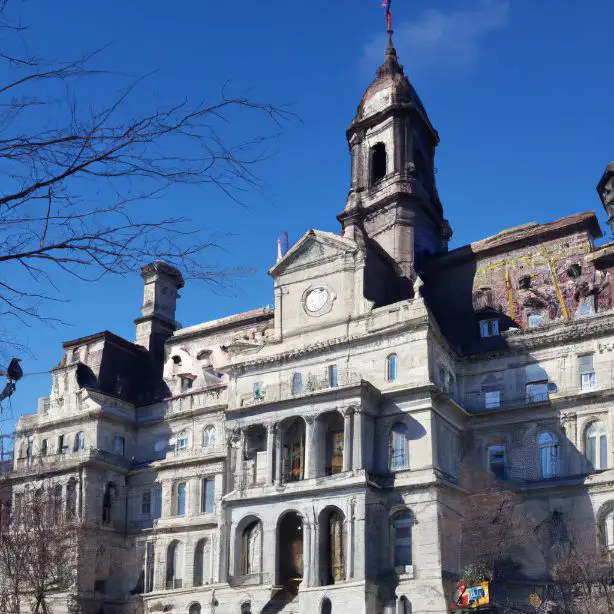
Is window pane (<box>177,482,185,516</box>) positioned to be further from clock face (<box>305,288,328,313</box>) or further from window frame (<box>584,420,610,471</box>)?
window frame (<box>584,420,610,471</box>)

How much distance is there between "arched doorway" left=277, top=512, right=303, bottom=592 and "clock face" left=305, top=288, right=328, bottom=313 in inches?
466

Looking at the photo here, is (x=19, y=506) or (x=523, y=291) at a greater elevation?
(x=523, y=291)

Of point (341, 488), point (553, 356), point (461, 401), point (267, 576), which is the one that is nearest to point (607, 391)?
point (553, 356)

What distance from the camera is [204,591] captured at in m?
54.2

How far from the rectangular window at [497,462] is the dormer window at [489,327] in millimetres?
6526

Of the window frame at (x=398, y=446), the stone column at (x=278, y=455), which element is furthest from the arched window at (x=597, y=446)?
the stone column at (x=278, y=455)

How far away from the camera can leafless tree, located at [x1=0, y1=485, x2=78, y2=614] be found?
46.9 metres

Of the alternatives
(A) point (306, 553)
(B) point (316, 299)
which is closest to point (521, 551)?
(A) point (306, 553)

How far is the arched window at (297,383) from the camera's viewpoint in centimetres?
5021

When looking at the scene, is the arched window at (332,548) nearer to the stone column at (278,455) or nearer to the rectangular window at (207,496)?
the stone column at (278,455)

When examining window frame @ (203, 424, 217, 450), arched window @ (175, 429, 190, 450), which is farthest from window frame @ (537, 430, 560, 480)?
arched window @ (175, 429, 190, 450)

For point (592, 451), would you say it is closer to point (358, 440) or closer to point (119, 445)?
point (358, 440)

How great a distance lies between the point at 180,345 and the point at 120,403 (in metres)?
6.10

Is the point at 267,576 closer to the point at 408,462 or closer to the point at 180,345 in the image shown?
the point at 408,462
